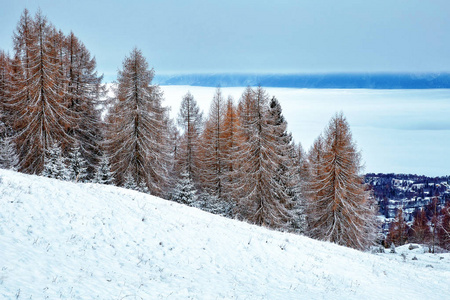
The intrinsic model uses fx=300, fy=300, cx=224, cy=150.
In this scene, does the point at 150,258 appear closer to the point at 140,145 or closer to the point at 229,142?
the point at 140,145

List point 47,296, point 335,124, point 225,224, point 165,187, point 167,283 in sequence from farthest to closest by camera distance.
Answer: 1. point 165,187
2. point 335,124
3. point 225,224
4. point 167,283
5. point 47,296

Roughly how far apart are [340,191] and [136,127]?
63.6ft

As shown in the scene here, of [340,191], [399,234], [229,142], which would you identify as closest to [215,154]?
[229,142]

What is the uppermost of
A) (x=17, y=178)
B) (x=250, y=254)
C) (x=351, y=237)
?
(x=17, y=178)

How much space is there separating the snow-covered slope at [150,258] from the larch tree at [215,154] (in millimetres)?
18482

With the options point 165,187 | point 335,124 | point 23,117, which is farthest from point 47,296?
point 165,187

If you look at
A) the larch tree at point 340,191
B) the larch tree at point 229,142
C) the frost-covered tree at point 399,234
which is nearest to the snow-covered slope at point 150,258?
the larch tree at point 340,191

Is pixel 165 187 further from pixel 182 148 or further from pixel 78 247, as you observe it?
pixel 78 247

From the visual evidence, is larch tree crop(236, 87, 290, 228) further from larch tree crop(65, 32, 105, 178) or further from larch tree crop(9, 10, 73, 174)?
larch tree crop(9, 10, 73, 174)

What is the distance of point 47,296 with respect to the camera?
6430 mm

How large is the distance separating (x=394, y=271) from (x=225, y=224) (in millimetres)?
9081

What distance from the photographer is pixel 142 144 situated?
28766 mm

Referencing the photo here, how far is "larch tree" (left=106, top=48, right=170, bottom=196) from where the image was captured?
92.5 ft

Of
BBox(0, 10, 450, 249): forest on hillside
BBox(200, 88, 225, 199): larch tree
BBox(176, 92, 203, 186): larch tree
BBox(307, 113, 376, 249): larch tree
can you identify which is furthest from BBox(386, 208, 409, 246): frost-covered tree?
BBox(176, 92, 203, 186): larch tree
